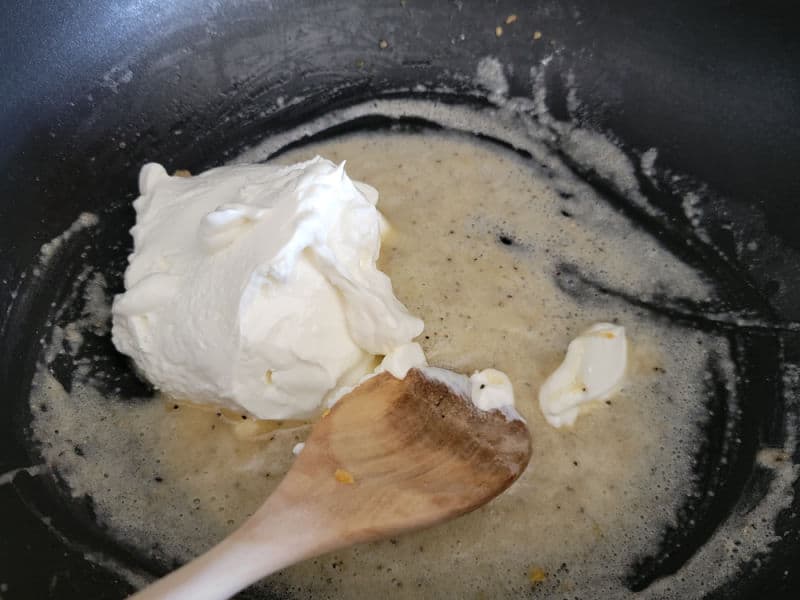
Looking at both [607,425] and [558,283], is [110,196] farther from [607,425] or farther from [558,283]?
[607,425]

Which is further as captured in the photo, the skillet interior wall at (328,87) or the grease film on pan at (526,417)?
the skillet interior wall at (328,87)

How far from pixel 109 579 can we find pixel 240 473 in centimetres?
21

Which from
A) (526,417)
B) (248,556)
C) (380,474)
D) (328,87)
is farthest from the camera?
(328,87)

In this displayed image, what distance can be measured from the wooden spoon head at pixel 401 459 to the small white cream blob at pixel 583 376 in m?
0.09

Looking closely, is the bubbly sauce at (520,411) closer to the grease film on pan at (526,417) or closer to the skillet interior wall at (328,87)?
the grease film on pan at (526,417)

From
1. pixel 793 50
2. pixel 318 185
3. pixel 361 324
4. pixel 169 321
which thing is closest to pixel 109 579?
pixel 169 321

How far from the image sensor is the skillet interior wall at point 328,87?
1117 mm

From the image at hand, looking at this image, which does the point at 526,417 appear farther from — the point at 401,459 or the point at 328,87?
the point at 328,87

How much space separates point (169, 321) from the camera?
3.09 ft

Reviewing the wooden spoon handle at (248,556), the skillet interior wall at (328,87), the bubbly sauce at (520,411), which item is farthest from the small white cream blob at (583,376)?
the wooden spoon handle at (248,556)

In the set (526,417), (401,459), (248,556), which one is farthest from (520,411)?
(248,556)

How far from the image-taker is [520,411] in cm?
100

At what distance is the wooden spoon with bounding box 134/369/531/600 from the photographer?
78cm

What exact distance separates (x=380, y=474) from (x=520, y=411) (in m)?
0.26
